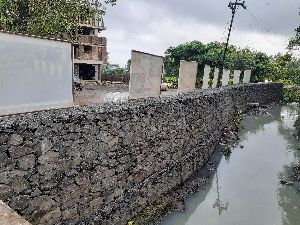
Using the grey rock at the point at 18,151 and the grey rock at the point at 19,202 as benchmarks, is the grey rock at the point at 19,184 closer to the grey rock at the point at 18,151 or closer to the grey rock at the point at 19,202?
the grey rock at the point at 19,202

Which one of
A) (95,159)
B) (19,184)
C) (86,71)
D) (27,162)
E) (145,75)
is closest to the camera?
(19,184)

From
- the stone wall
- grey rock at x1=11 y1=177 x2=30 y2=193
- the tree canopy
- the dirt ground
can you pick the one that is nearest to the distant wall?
the stone wall

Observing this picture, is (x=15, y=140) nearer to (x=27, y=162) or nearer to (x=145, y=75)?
(x=27, y=162)

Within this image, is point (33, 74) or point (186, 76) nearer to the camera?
point (33, 74)

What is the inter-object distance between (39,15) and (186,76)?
26.6 feet

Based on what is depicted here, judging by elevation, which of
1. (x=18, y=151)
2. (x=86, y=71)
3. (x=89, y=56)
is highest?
(x=89, y=56)

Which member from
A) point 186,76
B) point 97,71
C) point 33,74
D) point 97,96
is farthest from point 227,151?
point 97,71

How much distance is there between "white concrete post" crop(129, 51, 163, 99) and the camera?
10117 mm

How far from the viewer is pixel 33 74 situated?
21.5ft

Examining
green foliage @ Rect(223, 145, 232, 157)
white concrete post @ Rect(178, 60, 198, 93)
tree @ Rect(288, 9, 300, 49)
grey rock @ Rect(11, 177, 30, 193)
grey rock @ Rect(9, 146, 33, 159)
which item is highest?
tree @ Rect(288, 9, 300, 49)

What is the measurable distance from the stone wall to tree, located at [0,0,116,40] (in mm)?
8334

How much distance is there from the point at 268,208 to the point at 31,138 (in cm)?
883

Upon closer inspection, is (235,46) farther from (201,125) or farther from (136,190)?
(136,190)

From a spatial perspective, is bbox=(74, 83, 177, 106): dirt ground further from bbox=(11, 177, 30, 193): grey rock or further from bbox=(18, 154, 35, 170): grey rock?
bbox=(11, 177, 30, 193): grey rock
